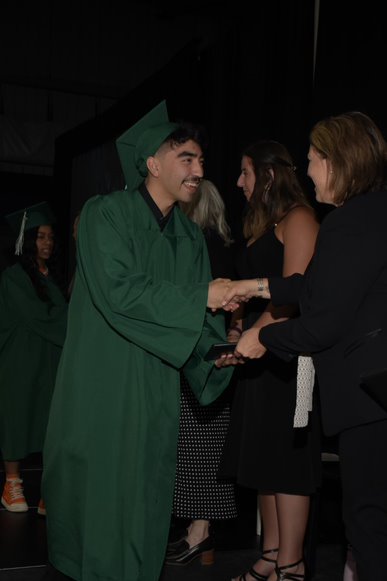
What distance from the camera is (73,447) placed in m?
2.42

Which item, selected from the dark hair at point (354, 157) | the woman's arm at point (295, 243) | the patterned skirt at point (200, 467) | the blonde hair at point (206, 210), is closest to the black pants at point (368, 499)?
the dark hair at point (354, 157)

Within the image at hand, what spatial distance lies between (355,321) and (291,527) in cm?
111

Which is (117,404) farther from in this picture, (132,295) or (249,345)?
(249,345)

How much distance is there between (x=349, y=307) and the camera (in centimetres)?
198

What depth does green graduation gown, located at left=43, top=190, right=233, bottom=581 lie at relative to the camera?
2393mm

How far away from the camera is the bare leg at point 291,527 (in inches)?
113

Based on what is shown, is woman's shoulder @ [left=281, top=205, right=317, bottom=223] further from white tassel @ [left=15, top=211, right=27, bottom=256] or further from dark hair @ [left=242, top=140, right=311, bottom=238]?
white tassel @ [left=15, top=211, right=27, bottom=256]

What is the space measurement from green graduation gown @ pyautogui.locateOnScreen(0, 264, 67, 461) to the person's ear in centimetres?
209

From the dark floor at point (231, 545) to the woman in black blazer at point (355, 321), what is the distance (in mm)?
1140

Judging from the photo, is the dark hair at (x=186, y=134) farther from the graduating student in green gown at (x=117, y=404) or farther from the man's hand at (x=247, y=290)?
the man's hand at (x=247, y=290)

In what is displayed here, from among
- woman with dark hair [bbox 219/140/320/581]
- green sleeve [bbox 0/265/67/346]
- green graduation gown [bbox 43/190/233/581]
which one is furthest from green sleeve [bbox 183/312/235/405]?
green sleeve [bbox 0/265/67/346]

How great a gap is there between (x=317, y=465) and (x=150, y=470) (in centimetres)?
73

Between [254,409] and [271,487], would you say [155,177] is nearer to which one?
[254,409]

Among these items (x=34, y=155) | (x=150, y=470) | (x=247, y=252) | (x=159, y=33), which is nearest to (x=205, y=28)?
(x=159, y=33)
